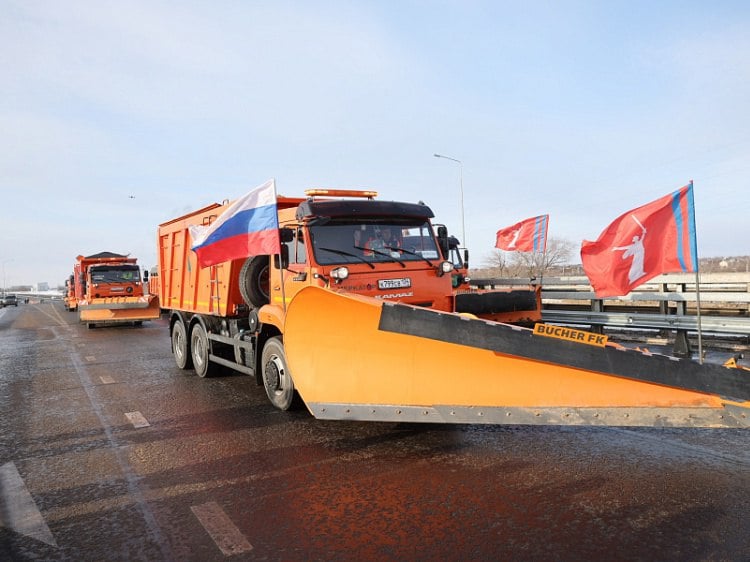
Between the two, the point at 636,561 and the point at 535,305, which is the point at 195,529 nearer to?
the point at 636,561

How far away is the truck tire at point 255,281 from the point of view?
25.7 ft

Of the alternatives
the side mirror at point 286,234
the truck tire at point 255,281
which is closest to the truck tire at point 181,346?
the truck tire at point 255,281

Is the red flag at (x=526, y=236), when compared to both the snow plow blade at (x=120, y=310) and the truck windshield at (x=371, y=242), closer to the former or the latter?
the truck windshield at (x=371, y=242)

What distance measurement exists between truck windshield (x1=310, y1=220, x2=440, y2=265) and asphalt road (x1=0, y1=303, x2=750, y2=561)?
Result: 73.4 inches

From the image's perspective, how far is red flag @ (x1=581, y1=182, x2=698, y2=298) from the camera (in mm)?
5324

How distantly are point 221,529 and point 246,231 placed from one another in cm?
355

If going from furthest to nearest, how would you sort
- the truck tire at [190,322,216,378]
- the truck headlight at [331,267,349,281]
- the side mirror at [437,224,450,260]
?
the truck tire at [190,322,216,378] < the side mirror at [437,224,450,260] < the truck headlight at [331,267,349,281]

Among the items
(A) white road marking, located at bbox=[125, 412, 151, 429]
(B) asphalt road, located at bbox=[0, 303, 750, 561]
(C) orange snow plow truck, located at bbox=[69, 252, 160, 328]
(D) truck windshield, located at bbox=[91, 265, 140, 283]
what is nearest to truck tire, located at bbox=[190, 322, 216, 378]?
(A) white road marking, located at bbox=[125, 412, 151, 429]

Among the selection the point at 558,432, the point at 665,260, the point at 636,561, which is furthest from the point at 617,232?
the point at 636,561

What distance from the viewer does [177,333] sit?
11.1 metres

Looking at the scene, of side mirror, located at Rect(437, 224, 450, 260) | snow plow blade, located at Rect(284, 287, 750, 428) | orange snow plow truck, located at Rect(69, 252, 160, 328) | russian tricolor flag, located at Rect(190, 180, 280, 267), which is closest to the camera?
snow plow blade, located at Rect(284, 287, 750, 428)

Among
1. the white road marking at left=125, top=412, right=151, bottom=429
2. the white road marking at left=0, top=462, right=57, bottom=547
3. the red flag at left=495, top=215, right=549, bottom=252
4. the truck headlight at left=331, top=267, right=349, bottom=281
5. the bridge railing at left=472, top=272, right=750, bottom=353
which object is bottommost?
the white road marking at left=0, top=462, right=57, bottom=547

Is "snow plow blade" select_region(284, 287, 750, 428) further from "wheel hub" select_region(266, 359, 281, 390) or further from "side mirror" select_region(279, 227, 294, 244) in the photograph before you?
"side mirror" select_region(279, 227, 294, 244)

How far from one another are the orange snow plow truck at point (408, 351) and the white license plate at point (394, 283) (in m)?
0.01
